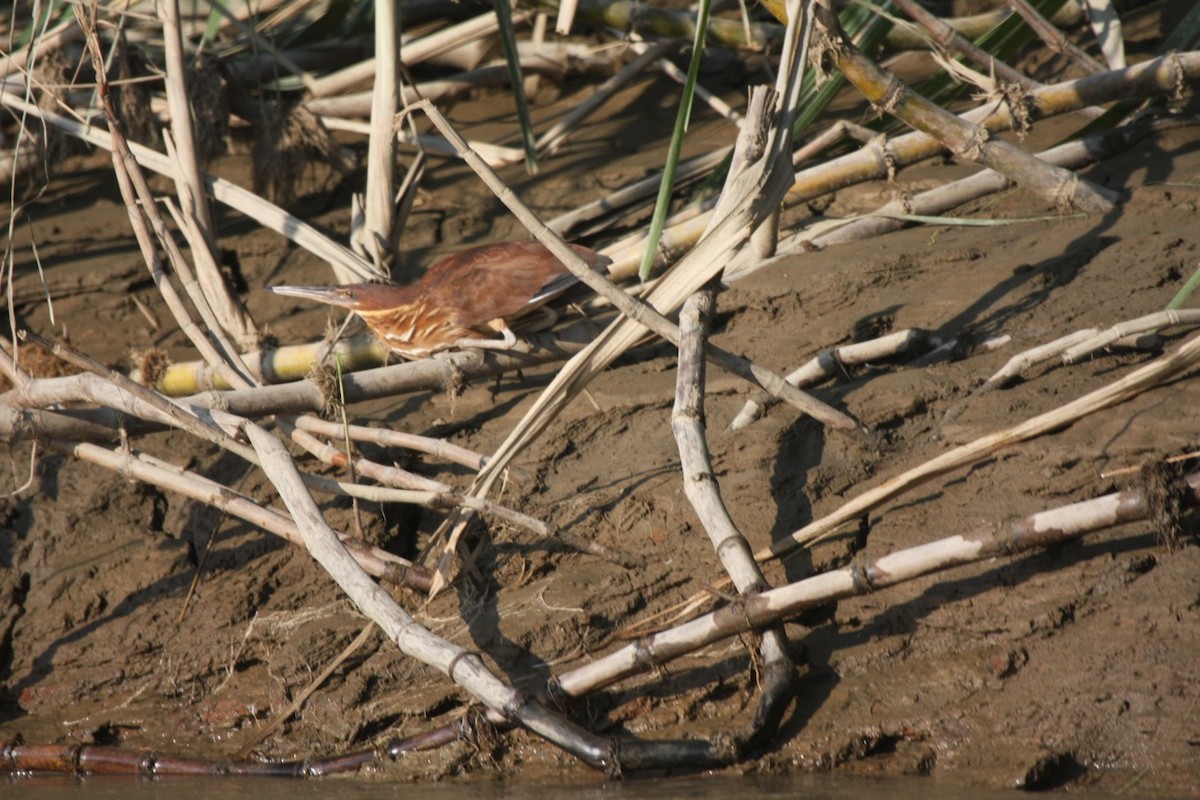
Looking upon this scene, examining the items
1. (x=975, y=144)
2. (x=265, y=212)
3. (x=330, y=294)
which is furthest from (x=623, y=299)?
(x=265, y=212)

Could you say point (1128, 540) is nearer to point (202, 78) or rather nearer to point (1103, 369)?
point (1103, 369)

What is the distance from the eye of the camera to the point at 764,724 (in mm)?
3078

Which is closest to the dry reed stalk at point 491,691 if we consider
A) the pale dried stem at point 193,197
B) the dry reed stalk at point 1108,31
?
the pale dried stem at point 193,197

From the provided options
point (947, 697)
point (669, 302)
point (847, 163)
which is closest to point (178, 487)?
point (669, 302)

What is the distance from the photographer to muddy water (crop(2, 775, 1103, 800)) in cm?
289

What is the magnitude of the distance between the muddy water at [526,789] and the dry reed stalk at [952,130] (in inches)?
79.7

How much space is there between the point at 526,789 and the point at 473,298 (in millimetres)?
1636

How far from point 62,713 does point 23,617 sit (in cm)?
43

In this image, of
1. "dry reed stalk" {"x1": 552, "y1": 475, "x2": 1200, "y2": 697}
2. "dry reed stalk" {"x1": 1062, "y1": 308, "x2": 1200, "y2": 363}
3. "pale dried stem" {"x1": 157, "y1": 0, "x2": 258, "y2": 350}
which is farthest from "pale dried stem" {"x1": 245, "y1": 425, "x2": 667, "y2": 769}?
"dry reed stalk" {"x1": 1062, "y1": 308, "x2": 1200, "y2": 363}

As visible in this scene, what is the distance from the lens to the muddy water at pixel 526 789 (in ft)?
9.50

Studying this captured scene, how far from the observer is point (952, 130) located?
3.98 m

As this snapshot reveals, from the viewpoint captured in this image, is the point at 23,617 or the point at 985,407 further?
the point at 23,617

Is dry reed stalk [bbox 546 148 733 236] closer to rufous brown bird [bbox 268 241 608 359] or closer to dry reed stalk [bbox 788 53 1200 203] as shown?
dry reed stalk [bbox 788 53 1200 203]

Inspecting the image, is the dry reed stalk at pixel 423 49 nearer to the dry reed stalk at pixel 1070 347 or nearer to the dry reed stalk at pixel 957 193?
the dry reed stalk at pixel 957 193
